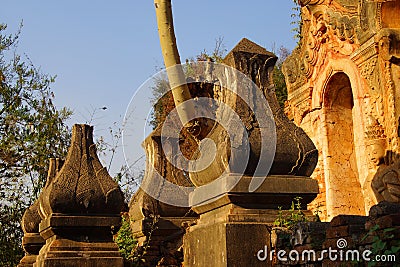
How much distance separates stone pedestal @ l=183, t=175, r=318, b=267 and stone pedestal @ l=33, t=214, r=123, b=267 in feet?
4.96

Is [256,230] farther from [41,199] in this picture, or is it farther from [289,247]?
[41,199]

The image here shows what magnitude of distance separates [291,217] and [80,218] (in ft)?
7.62

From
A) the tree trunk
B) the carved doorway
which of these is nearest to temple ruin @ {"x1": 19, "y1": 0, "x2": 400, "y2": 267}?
the tree trunk

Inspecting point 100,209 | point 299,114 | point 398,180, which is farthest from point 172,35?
point 299,114

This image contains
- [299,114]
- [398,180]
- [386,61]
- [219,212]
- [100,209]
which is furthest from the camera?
[299,114]

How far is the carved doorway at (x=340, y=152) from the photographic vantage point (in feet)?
37.1

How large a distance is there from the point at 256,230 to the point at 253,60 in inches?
51.1

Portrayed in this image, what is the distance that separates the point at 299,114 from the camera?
1296 cm

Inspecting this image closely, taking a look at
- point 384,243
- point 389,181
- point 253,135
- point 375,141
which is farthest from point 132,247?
point 375,141

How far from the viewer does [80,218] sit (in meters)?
5.31

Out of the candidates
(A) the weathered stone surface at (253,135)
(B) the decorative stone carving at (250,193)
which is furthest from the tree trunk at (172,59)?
(B) the decorative stone carving at (250,193)

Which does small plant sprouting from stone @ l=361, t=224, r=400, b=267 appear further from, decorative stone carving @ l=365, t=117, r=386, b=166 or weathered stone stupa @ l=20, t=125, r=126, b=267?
decorative stone carving @ l=365, t=117, r=386, b=166

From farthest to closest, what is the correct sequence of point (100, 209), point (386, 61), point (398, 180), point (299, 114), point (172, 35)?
point (299, 114), point (386, 61), point (398, 180), point (100, 209), point (172, 35)

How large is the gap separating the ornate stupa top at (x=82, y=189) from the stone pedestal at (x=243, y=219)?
64.4 inches
